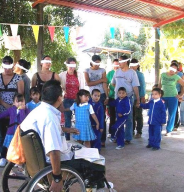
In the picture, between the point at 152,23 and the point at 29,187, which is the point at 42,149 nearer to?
the point at 29,187

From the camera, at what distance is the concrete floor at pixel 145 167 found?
11.3 feet

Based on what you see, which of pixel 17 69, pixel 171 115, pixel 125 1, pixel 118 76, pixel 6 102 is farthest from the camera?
pixel 125 1

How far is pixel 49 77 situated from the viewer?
4.71 metres

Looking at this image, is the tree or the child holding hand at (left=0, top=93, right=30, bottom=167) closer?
the child holding hand at (left=0, top=93, right=30, bottom=167)

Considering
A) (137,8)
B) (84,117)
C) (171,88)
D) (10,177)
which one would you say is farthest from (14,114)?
(137,8)

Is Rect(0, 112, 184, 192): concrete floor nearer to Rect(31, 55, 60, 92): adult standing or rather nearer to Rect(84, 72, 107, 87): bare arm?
Rect(84, 72, 107, 87): bare arm

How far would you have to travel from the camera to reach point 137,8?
7.60m

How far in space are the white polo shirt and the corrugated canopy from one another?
13.7 feet

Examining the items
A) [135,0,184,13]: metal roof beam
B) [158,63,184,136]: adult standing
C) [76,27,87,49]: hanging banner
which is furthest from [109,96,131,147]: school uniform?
[135,0,184,13]: metal roof beam

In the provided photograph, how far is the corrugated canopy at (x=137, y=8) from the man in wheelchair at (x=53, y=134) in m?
4.03

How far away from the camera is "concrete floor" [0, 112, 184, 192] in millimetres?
3430

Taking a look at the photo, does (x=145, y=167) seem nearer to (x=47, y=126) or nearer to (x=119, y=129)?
(x=119, y=129)

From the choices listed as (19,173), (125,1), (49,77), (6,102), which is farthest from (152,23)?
(19,173)

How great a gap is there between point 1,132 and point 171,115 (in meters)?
3.60
